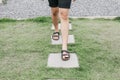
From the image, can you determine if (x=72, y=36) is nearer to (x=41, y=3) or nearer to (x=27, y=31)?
(x=27, y=31)

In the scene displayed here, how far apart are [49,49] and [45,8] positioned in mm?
3301

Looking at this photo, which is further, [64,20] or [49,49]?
[49,49]

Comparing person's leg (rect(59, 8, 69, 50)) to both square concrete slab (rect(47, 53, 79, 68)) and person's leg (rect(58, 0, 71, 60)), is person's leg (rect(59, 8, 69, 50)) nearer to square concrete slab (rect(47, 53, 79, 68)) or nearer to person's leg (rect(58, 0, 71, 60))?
person's leg (rect(58, 0, 71, 60))

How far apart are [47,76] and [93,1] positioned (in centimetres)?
528

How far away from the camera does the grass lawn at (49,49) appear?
3676 mm

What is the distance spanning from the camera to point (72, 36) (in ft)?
16.6

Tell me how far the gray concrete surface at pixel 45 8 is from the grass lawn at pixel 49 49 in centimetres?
79

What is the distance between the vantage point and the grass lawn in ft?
12.1

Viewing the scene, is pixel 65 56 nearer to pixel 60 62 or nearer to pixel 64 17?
pixel 60 62

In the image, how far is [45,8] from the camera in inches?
304

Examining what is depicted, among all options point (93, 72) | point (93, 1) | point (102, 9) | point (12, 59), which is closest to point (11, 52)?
point (12, 59)

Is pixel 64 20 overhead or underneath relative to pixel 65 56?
overhead

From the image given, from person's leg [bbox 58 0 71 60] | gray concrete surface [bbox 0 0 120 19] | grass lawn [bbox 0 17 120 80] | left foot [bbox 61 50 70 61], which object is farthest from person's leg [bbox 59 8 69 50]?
gray concrete surface [bbox 0 0 120 19]

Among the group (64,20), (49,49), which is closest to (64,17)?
(64,20)
